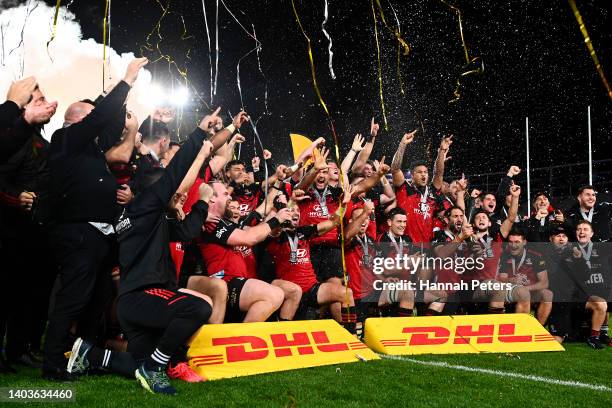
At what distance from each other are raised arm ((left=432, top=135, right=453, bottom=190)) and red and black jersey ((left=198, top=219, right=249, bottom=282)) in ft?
15.9

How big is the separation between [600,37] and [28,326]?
16563 millimetres

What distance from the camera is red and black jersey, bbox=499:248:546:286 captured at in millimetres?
8867

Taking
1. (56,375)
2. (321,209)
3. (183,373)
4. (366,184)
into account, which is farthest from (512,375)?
(56,375)

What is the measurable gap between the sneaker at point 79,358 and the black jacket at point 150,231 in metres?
0.68

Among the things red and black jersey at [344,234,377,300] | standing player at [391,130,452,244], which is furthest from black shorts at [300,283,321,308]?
standing player at [391,130,452,244]

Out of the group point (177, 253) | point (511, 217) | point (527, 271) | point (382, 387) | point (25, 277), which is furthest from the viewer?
point (511, 217)

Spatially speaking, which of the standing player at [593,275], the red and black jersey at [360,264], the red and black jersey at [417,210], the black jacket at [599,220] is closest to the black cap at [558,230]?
the black jacket at [599,220]

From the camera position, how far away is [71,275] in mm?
4652

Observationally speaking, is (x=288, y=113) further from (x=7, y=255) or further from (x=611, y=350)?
(x=7, y=255)

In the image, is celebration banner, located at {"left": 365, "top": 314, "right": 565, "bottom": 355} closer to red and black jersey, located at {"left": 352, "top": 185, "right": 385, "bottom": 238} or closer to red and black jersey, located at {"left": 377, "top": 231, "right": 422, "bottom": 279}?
red and black jersey, located at {"left": 377, "top": 231, "right": 422, "bottom": 279}

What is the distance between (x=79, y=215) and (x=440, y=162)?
678 centimetres

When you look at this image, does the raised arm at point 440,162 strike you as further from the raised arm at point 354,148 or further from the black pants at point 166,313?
the black pants at point 166,313

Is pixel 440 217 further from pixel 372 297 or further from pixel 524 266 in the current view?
pixel 372 297

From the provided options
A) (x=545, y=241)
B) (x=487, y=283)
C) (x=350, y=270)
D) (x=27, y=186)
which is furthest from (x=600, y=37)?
(x=27, y=186)
